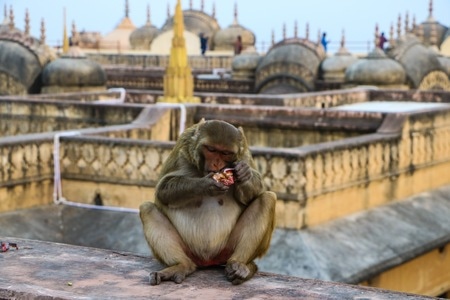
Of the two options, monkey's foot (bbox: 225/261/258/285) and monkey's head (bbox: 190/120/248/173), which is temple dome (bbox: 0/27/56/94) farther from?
monkey's foot (bbox: 225/261/258/285)

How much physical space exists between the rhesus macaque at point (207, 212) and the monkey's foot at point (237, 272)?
11mm

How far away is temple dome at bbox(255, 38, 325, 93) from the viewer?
931 inches

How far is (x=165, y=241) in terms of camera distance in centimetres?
456

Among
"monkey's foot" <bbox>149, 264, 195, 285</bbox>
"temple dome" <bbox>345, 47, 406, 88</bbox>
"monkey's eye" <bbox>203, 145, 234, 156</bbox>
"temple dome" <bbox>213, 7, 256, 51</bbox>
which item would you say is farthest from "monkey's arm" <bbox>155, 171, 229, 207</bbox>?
"temple dome" <bbox>213, 7, 256, 51</bbox>

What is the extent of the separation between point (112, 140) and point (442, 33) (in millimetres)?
31095

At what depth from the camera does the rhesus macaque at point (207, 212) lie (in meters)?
4.43

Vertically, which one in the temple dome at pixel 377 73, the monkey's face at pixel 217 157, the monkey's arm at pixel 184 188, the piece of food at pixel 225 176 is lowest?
the monkey's arm at pixel 184 188

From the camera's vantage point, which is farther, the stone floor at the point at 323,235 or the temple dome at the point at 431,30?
the temple dome at the point at 431,30

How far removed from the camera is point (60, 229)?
995 cm

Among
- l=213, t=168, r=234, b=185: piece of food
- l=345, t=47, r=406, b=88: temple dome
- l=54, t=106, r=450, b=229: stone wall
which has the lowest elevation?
l=54, t=106, r=450, b=229: stone wall

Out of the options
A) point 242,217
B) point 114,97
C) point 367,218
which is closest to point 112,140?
point 367,218

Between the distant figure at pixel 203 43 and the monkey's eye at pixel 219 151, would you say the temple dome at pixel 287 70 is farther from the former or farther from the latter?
the monkey's eye at pixel 219 151

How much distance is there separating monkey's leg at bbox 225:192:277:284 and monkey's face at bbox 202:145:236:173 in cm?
26

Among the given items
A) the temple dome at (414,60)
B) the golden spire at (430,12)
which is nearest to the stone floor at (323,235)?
the temple dome at (414,60)
